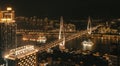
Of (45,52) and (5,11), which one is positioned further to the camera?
(45,52)

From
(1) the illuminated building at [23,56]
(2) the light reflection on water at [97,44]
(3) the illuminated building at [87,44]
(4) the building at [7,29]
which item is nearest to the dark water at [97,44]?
(2) the light reflection on water at [97,44]

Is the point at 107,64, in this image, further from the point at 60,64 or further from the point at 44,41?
the point at 44,41

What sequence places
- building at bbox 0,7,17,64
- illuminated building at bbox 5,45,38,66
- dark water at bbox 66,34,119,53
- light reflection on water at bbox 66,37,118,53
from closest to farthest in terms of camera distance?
illuminated building at bbox 5,45,38,66 → building at bbox 0,7,17,64 → dark water at bbox 66,34,119,53 → light reflection on water at bbox 66,37,118,53

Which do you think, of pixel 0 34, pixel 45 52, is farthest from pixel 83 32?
pixel 0 34

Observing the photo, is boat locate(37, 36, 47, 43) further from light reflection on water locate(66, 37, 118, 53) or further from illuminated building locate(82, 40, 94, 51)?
illuminated building locate(82, 40, 94, 51)

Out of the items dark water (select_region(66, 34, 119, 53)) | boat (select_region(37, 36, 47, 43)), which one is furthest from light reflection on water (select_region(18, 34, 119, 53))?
boat (select_region(37, 36, 47, 43))

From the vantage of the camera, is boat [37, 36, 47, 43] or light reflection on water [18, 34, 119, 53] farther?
boat [37, 36, 47, 43]

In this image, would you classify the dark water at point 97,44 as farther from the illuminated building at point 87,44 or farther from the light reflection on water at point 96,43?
the illuminated building at point 87,44
